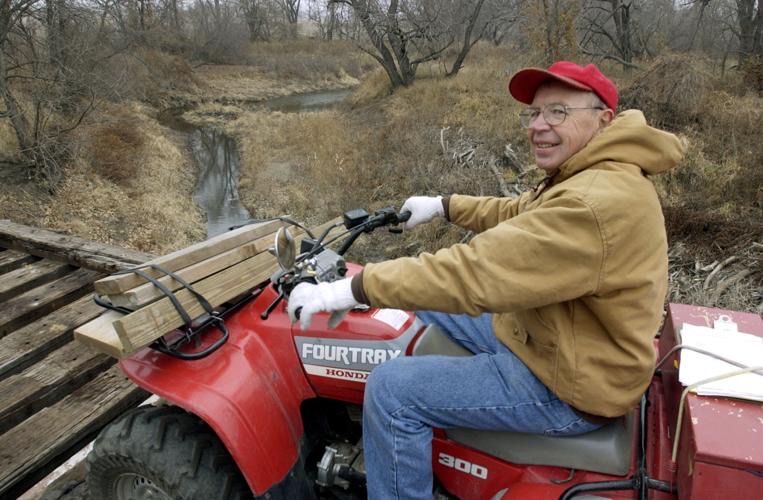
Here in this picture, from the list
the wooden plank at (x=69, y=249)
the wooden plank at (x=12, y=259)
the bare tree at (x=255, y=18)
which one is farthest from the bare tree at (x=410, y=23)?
the bare tree at (x=255, y=18)

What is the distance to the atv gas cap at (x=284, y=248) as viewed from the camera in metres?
1.73

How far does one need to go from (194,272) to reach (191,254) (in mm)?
130

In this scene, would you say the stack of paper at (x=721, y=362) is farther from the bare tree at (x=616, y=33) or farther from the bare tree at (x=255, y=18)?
the bare tree at (x=255, y=18)

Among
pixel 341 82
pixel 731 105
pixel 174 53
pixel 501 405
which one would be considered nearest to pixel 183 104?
pixel 174 53

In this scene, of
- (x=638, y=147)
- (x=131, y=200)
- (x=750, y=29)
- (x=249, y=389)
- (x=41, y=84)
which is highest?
(x=750, y=29)

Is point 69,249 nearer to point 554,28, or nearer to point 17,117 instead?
point 17,117

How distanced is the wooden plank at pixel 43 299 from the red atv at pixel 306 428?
2043 mm

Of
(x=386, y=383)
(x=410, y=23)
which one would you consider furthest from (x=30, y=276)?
(x=410, y=23)

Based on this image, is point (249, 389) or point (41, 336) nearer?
point (249, 389)

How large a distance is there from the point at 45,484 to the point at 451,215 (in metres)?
2.44

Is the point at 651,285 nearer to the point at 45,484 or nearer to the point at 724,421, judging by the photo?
the point at 724,421

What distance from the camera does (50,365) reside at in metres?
3.22

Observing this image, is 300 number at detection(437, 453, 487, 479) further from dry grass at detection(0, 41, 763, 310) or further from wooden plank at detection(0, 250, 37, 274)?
wooden plank at detection(0, 250, 37, 274)

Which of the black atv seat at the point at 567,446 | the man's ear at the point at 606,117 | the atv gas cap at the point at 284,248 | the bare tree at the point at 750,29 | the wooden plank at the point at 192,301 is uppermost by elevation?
the bare tree at the point at 750,29
